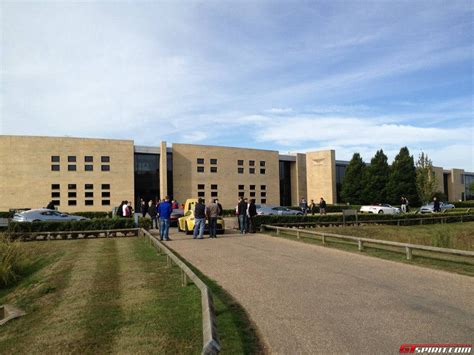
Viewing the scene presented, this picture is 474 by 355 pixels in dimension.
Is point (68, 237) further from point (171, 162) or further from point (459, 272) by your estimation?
point (171, 162)

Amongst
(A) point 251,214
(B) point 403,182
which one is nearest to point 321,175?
(B) point 403,182

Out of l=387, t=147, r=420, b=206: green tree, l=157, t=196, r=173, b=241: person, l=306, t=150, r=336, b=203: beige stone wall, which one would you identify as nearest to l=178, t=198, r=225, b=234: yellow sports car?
l=157, t=196, r=173, b=241: person

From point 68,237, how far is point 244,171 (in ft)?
113

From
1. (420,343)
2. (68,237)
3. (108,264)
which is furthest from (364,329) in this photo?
(68,237)

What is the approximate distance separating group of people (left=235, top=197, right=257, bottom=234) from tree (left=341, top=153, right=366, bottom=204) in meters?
36.6

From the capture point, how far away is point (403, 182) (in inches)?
2072

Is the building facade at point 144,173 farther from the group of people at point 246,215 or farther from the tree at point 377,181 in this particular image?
the group of people at point 246,215

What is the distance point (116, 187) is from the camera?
1813 inches

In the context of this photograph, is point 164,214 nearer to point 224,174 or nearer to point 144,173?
point 144,173

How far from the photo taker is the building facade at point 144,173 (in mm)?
43250

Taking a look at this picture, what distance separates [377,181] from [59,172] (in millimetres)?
37890

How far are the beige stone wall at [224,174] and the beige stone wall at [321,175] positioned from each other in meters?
5.92

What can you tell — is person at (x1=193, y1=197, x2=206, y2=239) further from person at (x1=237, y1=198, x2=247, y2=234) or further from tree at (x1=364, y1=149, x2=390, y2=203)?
tree at (x1=364, y1=149, x2=390, y2=203)

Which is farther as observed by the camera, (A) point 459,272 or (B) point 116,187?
(B) point 116,187
